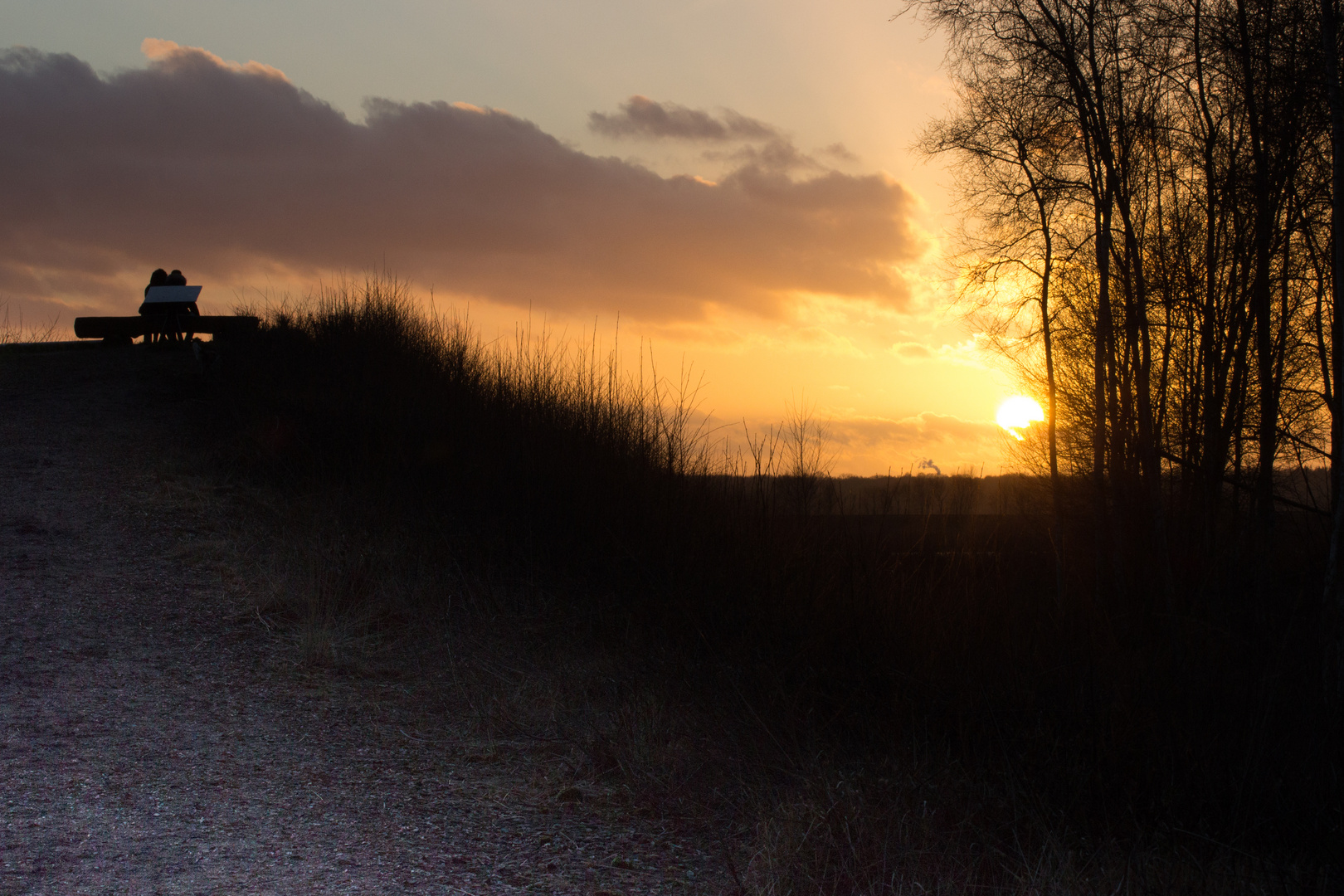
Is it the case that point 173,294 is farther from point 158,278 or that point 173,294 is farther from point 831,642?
point 831,642

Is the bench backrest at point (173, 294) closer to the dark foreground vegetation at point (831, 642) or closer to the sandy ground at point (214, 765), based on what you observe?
the dark foreground vegetation at point (831, 642)

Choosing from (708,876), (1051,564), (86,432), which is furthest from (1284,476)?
(86,432)

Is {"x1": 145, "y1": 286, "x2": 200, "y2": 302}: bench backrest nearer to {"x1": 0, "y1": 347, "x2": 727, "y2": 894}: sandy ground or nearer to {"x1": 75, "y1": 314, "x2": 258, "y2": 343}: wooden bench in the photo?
{"x1": 75, "y1": 314, "x2": 258, "y2": 343}: wooden bench

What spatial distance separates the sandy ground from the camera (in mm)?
3520

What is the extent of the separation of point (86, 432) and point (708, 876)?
9319 millimetres

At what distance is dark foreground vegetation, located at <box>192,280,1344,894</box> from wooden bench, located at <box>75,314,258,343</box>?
391 cm

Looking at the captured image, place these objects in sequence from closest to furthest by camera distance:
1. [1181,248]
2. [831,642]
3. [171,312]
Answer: [831,642] < [1181,248] < [171,312]

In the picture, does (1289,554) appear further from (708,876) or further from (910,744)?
(708,876)

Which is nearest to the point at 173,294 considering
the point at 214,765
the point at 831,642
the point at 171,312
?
the point at 171,312

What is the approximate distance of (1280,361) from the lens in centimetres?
867

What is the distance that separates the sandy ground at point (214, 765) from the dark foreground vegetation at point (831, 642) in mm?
463

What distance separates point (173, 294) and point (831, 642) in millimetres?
13224

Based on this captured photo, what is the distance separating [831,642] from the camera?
538cm

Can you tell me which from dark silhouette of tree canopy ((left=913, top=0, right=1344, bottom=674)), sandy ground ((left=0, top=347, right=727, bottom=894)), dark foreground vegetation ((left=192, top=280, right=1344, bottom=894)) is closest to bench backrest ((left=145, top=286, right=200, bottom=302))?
dark foreground vegetation ((left=192, top=280, right=1344, bottom=894))
